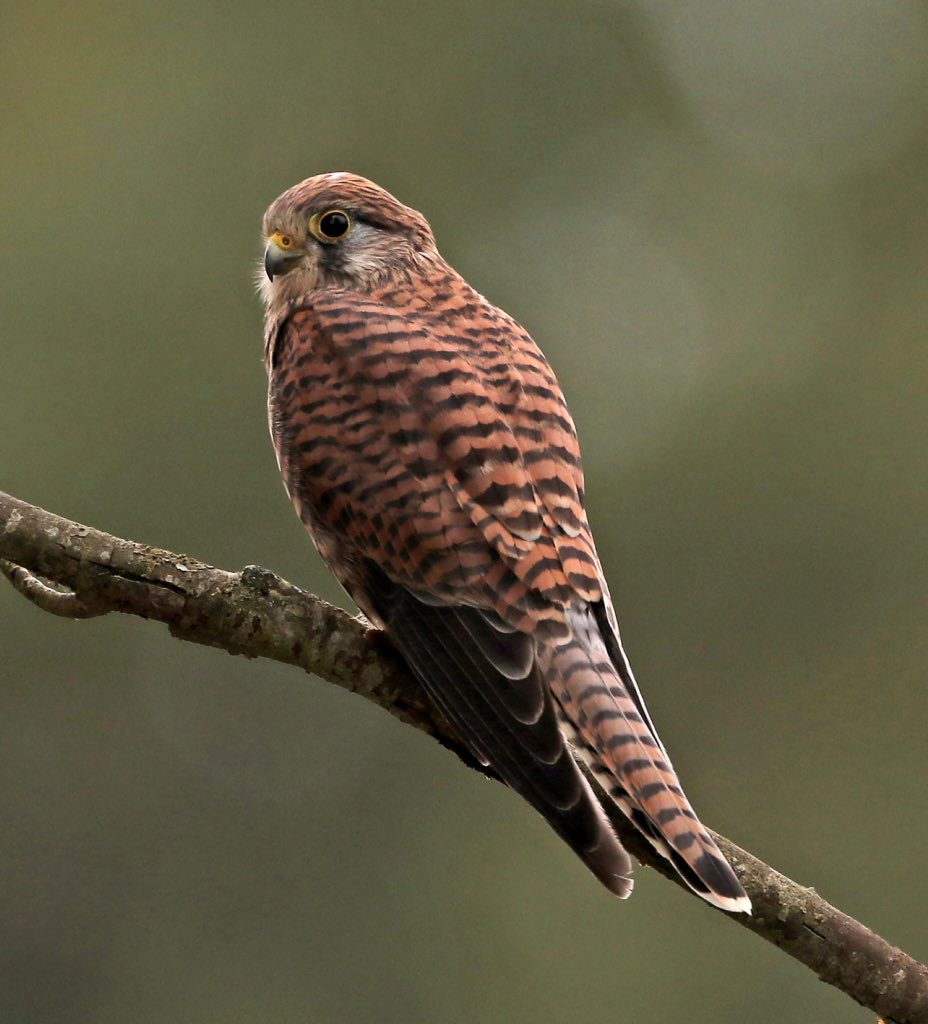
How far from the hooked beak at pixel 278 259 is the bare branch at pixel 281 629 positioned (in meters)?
1.59

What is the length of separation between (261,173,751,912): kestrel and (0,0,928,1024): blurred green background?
6.86 meters

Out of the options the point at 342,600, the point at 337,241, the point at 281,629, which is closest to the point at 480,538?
the point at 281,629

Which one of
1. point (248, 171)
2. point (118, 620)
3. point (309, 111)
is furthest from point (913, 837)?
point (309, 111)

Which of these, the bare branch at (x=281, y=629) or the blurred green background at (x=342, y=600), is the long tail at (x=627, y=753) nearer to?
the bare branch at (x=281, y=629)

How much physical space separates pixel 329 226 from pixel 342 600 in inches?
237

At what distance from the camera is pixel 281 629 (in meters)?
3.44

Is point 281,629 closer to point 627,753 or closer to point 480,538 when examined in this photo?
point 480,538

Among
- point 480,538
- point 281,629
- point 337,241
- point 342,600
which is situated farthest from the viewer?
point 342,600

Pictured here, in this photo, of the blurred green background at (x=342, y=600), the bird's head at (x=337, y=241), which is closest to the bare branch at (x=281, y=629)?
the bird's head at (x=337, y=241)

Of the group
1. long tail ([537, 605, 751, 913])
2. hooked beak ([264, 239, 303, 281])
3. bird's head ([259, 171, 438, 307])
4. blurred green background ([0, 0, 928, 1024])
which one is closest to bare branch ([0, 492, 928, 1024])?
long tail ([537, 605, 751, 913])

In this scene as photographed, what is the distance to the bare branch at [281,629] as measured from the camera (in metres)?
3.30

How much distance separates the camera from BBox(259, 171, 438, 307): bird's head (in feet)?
15.8

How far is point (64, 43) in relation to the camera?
16.0 metres

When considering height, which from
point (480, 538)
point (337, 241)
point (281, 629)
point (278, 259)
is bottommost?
point (281, 629)
